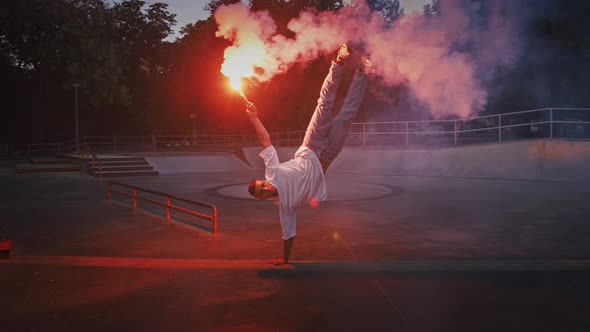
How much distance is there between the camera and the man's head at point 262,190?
6.38 meters

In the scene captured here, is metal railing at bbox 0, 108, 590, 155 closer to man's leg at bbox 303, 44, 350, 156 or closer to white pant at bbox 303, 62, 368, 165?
white pant at bbox 303, 62, 368, 165

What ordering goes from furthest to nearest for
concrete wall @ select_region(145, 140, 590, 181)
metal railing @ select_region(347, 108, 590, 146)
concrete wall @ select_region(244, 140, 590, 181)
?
metal railing @ select_region(347, 108, 590, 146), concrete wall @ select_region(145, 140, 590, 181), concrete wall @ select_region(244, 140, 590, 181)

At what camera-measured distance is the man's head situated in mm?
6383

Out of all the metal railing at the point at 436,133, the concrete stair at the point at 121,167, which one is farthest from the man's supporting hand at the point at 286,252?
the concrete stair at the point at 121,167

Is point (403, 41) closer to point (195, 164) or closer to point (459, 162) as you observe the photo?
Answer: point (459, 162)

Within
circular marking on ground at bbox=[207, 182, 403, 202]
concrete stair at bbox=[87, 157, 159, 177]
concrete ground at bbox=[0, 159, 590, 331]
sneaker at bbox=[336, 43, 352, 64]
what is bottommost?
concrete ground at bbox=[0, 159, 590, 331]

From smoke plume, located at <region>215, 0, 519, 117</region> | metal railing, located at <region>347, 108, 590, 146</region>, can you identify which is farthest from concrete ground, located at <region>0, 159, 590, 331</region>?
metal railing, located at <region>347, 108, 590, 146</region>

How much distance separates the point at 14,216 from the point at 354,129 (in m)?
22.4

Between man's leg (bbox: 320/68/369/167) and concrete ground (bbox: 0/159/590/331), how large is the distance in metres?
2.00

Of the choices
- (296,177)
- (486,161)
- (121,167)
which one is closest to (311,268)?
(296,177)

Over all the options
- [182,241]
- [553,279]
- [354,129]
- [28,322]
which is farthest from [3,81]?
[553,279]

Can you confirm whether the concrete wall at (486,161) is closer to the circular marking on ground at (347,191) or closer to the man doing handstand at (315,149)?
the circular marking on ground at (347,191)

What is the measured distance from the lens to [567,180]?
61.3 feet

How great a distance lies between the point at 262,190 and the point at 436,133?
18075 mm
